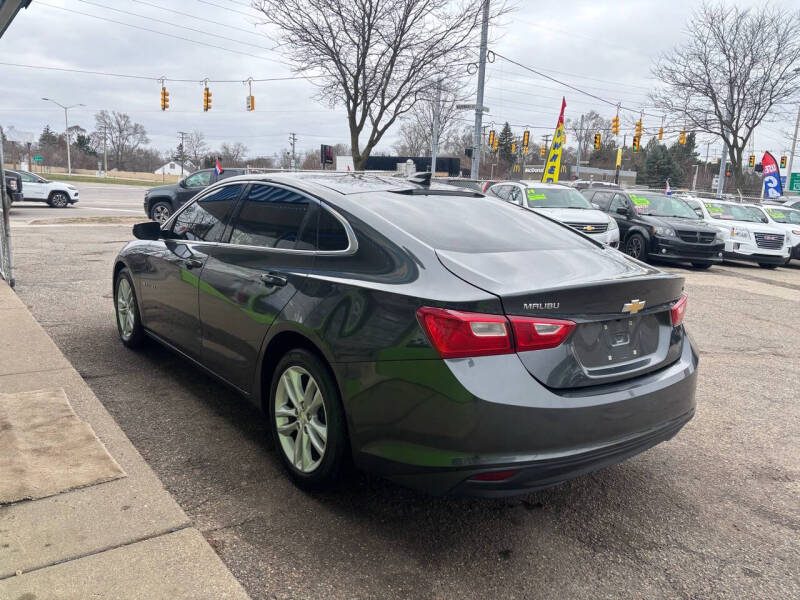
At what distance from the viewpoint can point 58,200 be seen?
24.5 m

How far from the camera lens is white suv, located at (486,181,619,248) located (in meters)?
13.7

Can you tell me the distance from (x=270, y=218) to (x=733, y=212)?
16.3 metres

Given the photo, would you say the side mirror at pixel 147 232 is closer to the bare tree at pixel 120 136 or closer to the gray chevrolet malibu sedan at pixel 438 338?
the gray chevrolet malibu sedan at pixel 438 338

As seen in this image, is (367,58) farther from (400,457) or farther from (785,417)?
(400,457)

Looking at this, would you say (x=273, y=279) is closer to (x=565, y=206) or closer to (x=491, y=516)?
(x=491, y=516)

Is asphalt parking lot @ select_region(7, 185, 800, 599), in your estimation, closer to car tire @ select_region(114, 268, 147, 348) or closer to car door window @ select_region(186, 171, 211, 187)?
car tire @ select_region(114, 268, 147, 348)

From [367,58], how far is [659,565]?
62.2ft

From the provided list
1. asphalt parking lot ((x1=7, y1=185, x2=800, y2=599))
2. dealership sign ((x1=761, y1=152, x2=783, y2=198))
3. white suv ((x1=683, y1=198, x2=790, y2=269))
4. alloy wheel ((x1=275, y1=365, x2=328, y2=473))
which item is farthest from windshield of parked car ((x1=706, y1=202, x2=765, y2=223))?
alloy wheel ((x1=275, y1=365, x2=328, y2=473))

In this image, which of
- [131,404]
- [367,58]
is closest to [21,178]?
[367,58]

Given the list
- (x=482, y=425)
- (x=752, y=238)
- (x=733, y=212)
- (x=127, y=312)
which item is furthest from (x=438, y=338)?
(x=733, y=212)

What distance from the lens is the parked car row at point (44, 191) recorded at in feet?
78.2

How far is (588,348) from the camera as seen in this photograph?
8.77ft

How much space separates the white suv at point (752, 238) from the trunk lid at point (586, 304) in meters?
13.6

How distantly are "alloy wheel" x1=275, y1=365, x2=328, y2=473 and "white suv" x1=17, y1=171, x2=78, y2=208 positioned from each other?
24.7 meters
